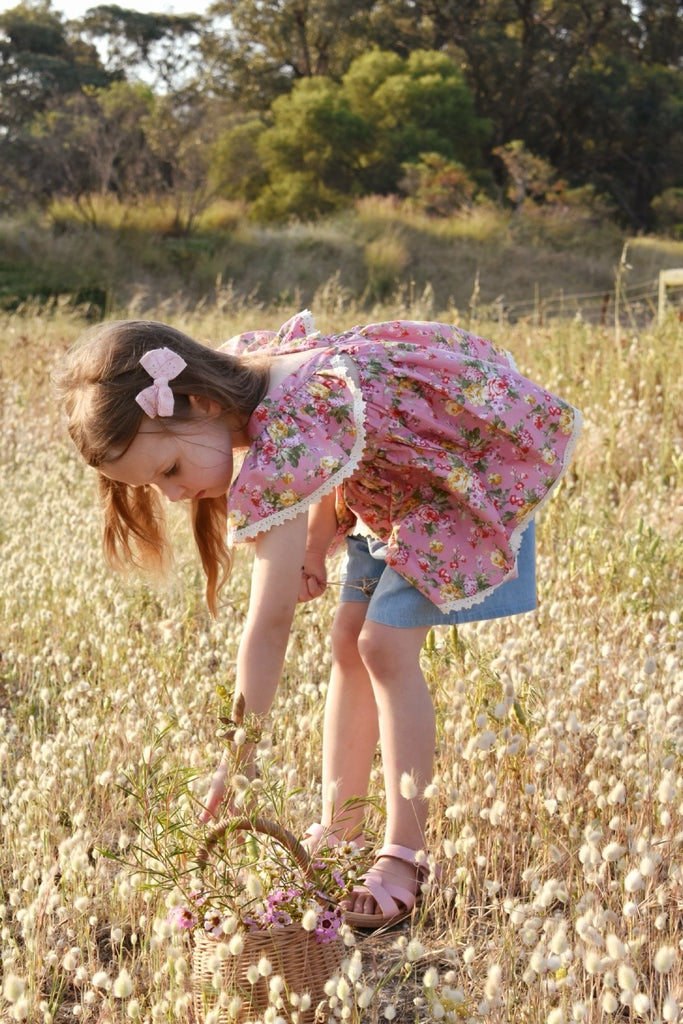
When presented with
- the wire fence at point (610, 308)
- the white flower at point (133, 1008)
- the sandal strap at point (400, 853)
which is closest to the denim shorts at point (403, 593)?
the sandal strap at point (400, 853)

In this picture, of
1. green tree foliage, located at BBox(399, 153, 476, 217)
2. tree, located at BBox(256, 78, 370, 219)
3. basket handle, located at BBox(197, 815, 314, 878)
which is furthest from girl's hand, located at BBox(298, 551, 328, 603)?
green tree foliage, located at BBox(399, 153, 476, 217)

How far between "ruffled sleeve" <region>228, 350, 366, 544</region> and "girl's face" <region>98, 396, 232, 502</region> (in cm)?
8

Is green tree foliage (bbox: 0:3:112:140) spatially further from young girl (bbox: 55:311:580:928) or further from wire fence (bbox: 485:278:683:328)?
young girl (bbox: 55:311:580:928)

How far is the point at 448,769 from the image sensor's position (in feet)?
8.31

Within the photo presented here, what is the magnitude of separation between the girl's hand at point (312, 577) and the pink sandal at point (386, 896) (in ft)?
1.83

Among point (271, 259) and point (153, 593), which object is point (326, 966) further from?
point (271, 259)

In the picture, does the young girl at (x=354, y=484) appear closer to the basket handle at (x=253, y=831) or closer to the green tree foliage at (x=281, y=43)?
the basket handle at (x=253, y=831)

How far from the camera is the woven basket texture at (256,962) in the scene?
170 centimetres

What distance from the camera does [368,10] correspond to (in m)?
31.3

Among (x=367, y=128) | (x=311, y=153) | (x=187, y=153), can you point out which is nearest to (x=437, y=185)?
(x=311, y=153)

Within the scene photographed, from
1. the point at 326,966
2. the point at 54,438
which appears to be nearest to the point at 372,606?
the point at 326,966

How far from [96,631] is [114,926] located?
1.31m

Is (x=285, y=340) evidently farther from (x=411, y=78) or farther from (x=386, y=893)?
(x=411, y=78)

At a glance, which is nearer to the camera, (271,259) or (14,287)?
(14,287)
